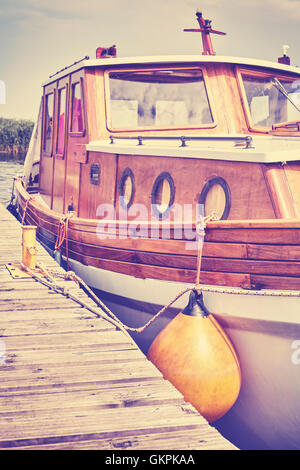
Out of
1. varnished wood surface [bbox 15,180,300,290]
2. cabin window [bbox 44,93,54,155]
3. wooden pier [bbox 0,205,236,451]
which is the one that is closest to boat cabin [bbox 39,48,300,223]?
varnished wood surface [bbox 15,180,300,290]

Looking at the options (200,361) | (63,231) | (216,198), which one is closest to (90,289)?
(63,231)

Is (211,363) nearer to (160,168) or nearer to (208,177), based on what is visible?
(208,177)

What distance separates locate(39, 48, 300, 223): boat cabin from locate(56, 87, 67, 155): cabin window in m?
0.11

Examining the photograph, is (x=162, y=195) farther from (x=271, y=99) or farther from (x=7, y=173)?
(x=7, y=173)

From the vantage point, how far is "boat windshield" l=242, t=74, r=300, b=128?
6914 millimetres

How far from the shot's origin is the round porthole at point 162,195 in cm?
570

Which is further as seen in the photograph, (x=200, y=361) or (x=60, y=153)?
(x=60, y=153)

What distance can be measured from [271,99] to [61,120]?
300 cm

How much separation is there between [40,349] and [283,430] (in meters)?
2.13

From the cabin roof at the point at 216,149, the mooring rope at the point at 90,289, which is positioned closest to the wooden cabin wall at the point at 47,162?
the mooring rope at the point at 90,289

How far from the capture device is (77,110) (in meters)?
7.58

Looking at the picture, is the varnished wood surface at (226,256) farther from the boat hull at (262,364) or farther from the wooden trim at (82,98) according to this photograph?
the wooden trim at (82,98)

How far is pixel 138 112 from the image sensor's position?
6.83 metres

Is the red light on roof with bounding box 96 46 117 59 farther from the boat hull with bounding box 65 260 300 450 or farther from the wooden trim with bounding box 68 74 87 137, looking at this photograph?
the boat hull with bounding box 65 260 300 450
